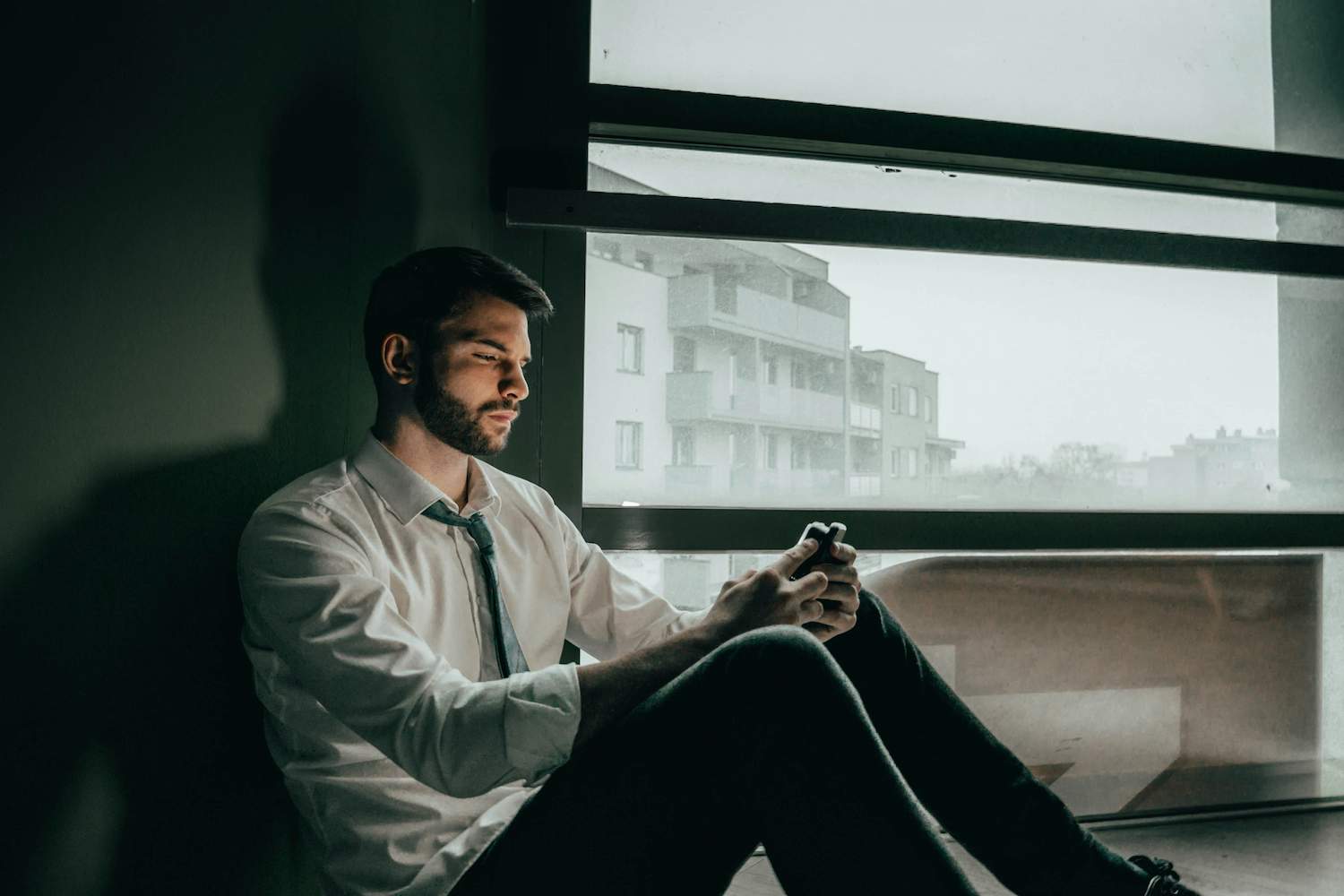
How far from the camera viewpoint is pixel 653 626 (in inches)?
63.3

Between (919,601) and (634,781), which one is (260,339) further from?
(919,601)

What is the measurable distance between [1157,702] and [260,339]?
2.26m

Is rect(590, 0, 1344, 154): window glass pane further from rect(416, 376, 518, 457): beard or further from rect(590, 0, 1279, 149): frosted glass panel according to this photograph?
rect(416, 376, 518, 457): beard

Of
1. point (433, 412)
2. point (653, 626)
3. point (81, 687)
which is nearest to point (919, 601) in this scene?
point (653, 626)

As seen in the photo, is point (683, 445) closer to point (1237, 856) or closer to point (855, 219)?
point (855, 219)

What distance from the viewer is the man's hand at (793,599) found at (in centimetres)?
120

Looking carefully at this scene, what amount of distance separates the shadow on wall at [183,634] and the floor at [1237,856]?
43.1 inches

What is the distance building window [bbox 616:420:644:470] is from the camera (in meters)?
2.06

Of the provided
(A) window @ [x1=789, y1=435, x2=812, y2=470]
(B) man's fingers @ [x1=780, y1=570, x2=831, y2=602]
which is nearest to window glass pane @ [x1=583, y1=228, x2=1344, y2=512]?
(A) window @ [x1=789, y1=435, x2=812, y2=470]

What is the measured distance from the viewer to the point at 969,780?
1.28 meters

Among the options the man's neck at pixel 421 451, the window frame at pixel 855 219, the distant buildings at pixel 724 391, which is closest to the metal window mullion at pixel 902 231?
the window frame at pixel 855 219

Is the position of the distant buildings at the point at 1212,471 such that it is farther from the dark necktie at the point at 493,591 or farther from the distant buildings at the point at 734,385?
the dark necktie at the point at 493,591

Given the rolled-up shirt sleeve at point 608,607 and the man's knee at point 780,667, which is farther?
the rolled-up shirt sleeve at point 608,607

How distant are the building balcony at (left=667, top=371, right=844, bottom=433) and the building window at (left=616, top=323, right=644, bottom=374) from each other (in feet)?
0.27
